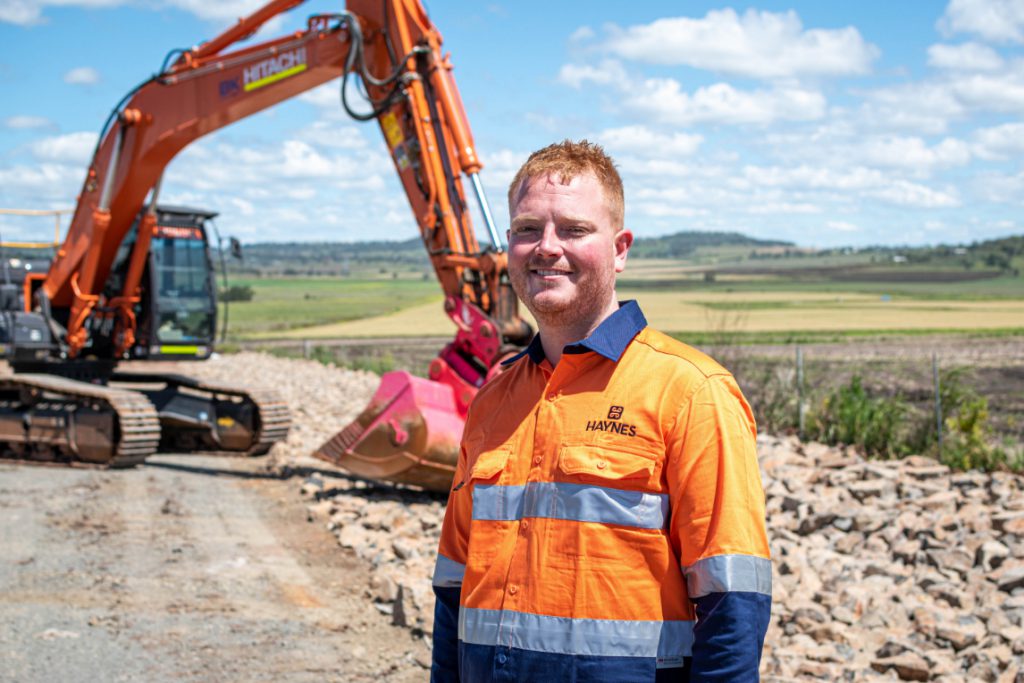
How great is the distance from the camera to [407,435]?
9047mm

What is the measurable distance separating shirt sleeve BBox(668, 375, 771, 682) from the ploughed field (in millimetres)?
3398

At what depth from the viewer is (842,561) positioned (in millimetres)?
7352

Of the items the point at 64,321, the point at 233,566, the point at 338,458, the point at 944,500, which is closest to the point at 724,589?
the point at 233,566

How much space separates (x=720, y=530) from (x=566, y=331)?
591 mm

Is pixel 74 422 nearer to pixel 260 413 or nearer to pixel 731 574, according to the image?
pixel 260 413

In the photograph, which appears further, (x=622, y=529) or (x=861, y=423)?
(x=861, y=423)

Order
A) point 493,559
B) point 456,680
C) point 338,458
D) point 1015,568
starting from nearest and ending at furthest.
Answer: point 493,559 → point 456,680 → point 1015,568 → point 338,458

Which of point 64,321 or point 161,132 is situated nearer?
point 161,132

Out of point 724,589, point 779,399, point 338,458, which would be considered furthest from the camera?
point 779,399

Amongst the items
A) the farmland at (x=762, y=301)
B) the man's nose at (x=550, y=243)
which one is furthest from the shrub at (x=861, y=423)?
the man's nose at (x=550, y=243)

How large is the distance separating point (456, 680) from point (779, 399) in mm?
11256

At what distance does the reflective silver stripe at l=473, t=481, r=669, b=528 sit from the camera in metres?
2.27

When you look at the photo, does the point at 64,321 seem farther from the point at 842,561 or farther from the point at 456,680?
the point at 456,680

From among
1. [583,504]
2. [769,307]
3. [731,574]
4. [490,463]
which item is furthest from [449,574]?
[769,307]
